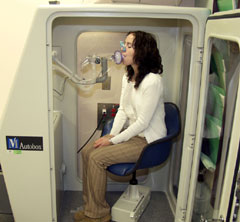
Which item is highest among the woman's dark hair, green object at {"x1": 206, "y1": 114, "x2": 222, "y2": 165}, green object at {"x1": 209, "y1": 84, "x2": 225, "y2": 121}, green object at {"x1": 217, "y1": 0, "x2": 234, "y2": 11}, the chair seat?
green object at {"x1": 217, "y1": 0, "x2": 234, "y2": 11}

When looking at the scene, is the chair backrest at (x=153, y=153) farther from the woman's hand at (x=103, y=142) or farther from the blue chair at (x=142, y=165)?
the woman's hand at (x=103, y=142)

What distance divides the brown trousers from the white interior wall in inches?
18.0

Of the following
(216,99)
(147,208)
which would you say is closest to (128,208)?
(147,208)

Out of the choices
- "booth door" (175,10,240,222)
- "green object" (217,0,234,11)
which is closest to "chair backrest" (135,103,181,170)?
"booth door" (175,10,240,222)

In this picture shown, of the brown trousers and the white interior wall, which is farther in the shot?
the white interior wall

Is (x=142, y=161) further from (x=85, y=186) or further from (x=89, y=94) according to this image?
(x=89, y=94)

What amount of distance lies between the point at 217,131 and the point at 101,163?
2.93 ft

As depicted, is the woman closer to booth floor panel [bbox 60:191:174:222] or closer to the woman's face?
the woman's face

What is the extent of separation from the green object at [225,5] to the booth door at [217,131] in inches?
4.0

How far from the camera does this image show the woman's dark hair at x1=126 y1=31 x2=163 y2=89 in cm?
229

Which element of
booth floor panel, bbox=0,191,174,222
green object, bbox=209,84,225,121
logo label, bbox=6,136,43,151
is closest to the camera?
green object, bbox=209,84,225,121

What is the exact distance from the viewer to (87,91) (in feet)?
9.00

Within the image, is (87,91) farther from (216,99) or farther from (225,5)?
(225,5)

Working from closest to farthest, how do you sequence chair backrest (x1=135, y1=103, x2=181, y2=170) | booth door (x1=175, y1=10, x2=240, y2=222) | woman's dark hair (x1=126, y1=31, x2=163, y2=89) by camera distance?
booth door (x1=175, y1=10, x2=240, y2=222) < chair backrest (x1=135, y1=103, x2=181, y2=170) < woman's dark hair (x1=126, y1=31, x2=163, y2=89)
